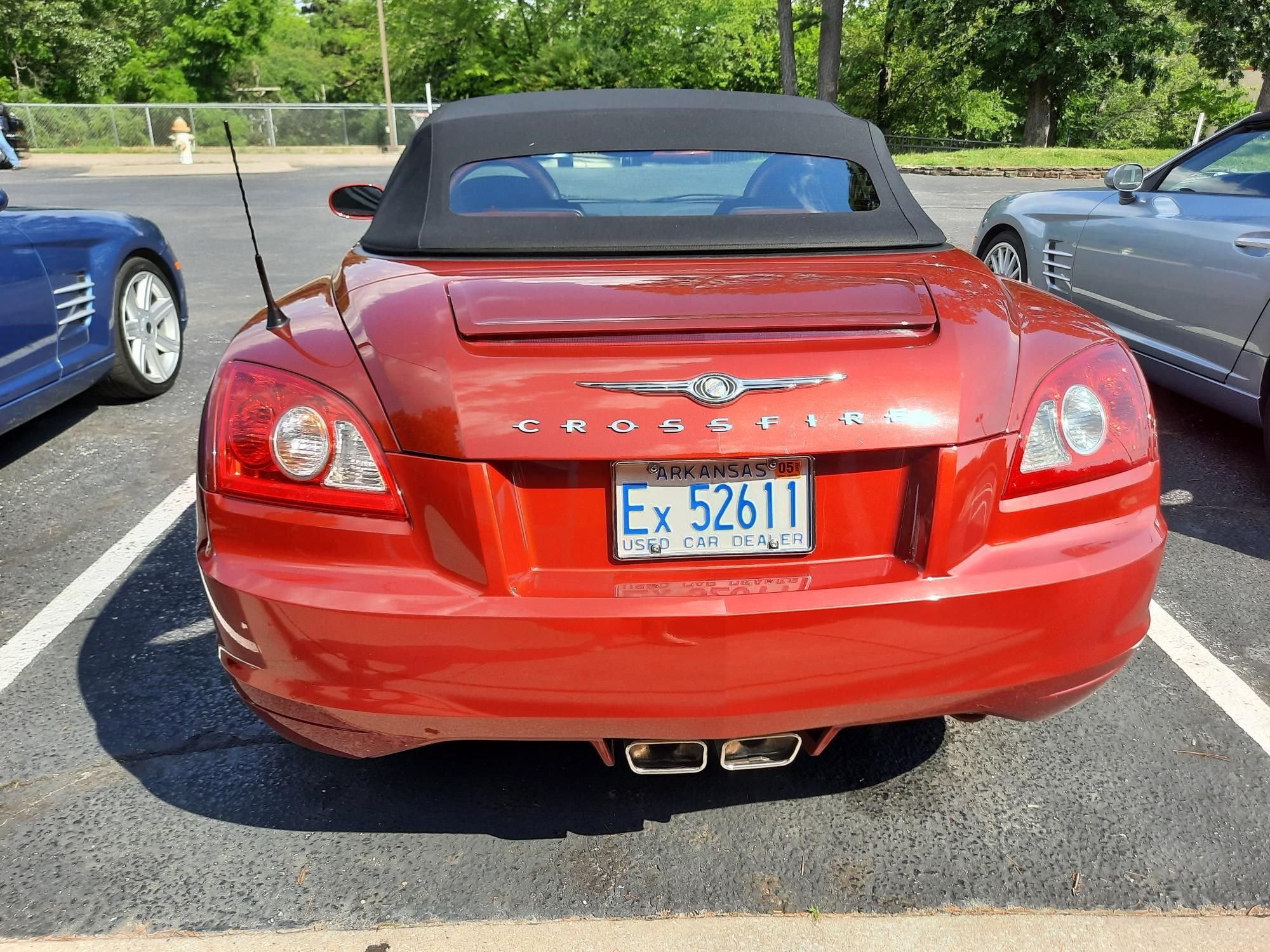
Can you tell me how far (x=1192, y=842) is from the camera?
2297mm

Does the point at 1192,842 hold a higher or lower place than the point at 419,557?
lower

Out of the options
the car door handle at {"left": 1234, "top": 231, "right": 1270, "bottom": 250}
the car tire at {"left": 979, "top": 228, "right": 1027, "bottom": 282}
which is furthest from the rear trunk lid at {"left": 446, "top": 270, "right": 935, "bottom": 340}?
the car tire at {"left": 979, "top": 228, "right": 1027, "bottom": 282}

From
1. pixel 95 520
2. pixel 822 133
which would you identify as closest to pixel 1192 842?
pixel 822 133

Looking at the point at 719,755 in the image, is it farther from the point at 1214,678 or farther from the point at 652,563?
the point at 1214,678

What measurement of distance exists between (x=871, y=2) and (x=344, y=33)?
142ft

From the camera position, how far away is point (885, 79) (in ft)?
155

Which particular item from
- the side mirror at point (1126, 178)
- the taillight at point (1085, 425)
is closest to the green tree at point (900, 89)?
the side mirror at point (1126, 178)

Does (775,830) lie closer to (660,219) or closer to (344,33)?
(660,219)

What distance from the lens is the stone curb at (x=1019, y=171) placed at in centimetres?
2284

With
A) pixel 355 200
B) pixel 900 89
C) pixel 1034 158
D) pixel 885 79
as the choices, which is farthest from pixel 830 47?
pixel 355 200

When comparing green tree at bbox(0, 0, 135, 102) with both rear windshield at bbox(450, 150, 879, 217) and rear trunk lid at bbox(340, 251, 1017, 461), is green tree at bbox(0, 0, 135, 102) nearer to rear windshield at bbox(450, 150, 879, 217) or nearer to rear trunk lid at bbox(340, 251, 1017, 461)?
rear windshield at bbox(450, 150, 879, 217)

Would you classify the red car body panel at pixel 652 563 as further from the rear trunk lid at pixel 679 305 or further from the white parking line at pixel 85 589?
the white parking line at pixel 85 589

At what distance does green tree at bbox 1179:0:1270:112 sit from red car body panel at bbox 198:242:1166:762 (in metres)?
39.9

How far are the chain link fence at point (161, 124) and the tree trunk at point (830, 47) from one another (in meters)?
15.3
